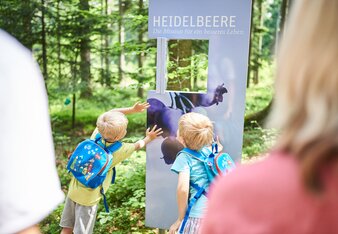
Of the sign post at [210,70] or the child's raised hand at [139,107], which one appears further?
the child's raised hand at [139,107]

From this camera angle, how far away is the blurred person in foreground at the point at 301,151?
771 millimetres

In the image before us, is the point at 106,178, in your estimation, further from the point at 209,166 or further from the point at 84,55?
the point at 84,55

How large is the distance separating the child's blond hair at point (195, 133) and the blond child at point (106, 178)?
2.42 feet

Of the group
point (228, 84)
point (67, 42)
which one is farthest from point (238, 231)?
point (67, 42)

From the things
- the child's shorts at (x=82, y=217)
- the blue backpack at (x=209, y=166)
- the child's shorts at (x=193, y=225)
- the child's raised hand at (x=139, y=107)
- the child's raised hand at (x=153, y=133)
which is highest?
the child's raised hand at (x=139, y=107)

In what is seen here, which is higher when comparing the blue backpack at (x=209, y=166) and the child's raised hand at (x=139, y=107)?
the child's raised hand at (x=139, y=107)

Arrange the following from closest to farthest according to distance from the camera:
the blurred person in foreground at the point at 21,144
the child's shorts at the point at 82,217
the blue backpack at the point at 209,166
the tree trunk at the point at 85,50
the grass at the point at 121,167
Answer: the blurred person in foreground at the point at 21,144 < the blue backpack at the point at 209,166 < the child's shorts at the point at 82,217 < the grass at the point at 121,167 < the tree trunk at the point at 85,50

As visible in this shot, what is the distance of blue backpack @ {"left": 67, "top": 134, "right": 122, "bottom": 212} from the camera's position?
140 inches

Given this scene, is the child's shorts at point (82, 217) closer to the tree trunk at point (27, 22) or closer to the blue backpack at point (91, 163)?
the blue backpack at point (91, 163)

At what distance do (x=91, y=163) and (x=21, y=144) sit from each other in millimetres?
2645

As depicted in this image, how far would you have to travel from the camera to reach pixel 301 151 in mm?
787

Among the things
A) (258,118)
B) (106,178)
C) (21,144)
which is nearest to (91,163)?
(106,178)

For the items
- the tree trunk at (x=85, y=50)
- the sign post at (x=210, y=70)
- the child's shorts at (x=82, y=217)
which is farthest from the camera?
the tree trunk at (x=85, y=50)

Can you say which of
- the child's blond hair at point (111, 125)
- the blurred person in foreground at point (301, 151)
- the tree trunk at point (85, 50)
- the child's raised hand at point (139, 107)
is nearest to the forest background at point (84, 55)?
the tree trunk at point (85, 50)
